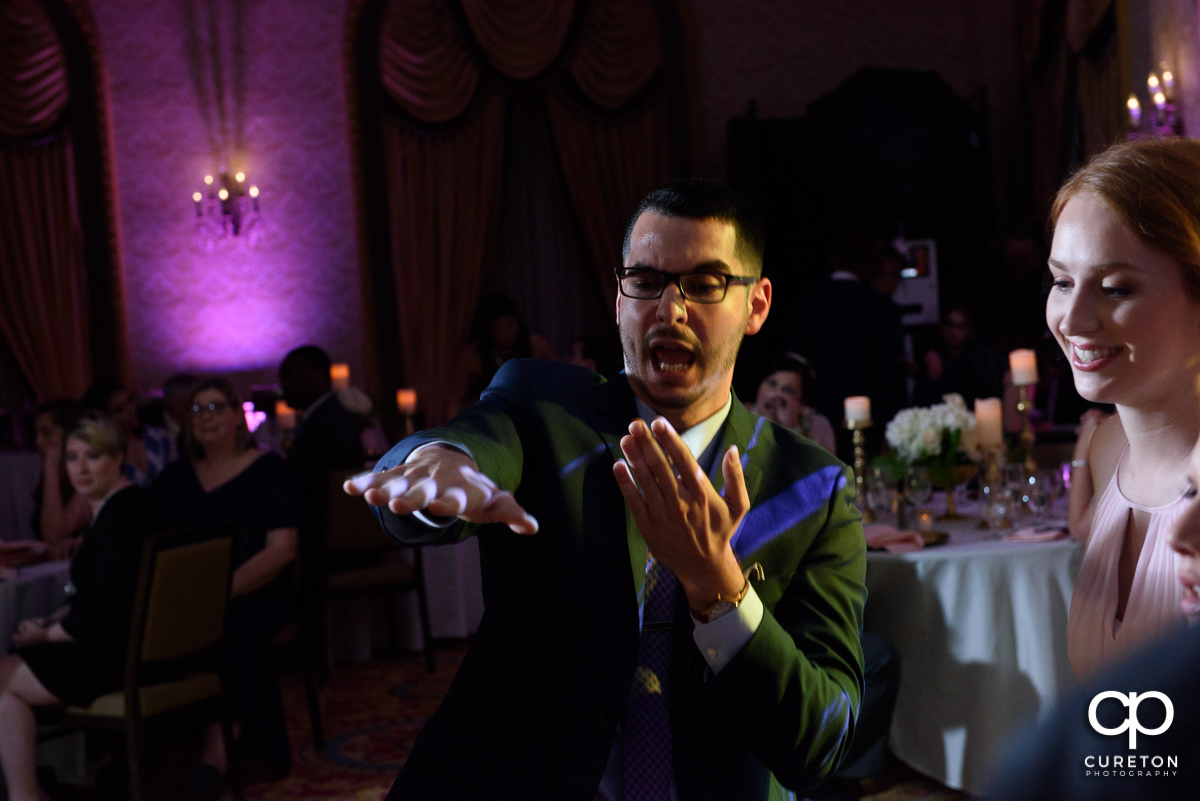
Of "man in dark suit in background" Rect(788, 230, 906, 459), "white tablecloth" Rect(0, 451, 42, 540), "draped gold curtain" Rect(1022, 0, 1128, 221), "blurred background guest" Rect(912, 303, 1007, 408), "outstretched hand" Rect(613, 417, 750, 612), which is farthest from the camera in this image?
"white tablecloth" Rect(0, 451, 42, 540)

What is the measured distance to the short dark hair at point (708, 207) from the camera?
50.6 inches

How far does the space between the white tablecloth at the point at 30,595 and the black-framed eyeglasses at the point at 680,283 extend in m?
2.92

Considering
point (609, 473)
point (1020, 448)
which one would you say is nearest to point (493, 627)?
point (609, 473)

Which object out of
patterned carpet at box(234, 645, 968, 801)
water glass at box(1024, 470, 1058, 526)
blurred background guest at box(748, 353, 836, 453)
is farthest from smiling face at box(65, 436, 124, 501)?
water glass at box(1024, 470, 1058, 526)

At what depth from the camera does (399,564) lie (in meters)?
5.12

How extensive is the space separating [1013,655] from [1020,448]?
0.86 m

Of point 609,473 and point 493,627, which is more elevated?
point 609,473

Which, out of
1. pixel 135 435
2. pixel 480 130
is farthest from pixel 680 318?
pixel 480 130

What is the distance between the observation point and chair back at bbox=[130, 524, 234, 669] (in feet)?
10.2

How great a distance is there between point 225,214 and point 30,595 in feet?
15.7

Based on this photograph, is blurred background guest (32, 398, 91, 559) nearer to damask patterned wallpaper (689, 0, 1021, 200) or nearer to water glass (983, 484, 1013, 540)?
water glass (983, 484, 1013, 540)

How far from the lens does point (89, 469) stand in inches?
134

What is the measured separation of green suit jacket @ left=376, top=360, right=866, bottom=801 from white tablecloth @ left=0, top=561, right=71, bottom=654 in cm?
268

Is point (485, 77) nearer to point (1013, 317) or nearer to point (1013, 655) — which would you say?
point (1013, 317)
